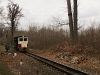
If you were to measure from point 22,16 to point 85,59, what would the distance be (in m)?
40.7

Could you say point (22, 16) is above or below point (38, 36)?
above

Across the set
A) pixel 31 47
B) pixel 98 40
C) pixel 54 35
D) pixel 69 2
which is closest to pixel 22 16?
pixel 31 47

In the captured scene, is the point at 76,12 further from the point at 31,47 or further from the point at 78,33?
the point at 31,47

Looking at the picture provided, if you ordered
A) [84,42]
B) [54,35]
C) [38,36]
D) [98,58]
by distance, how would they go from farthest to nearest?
[38,36]
[54,35]
[84,42]
[98,58]

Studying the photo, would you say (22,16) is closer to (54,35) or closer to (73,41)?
(54,35)

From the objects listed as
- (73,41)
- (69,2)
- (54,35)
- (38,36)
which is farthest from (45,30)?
(73,41)

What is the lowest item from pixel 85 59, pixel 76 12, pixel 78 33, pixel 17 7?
pixel 85 59

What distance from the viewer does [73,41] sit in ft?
103

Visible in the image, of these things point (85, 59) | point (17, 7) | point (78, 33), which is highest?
point (17, 7)

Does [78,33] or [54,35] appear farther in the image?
[54,35]

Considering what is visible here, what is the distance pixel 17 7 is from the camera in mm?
58219

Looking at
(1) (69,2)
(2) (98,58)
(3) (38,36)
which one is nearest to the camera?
(2) (98,58)

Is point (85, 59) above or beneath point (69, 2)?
beneath

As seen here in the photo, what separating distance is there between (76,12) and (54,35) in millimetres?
12998
